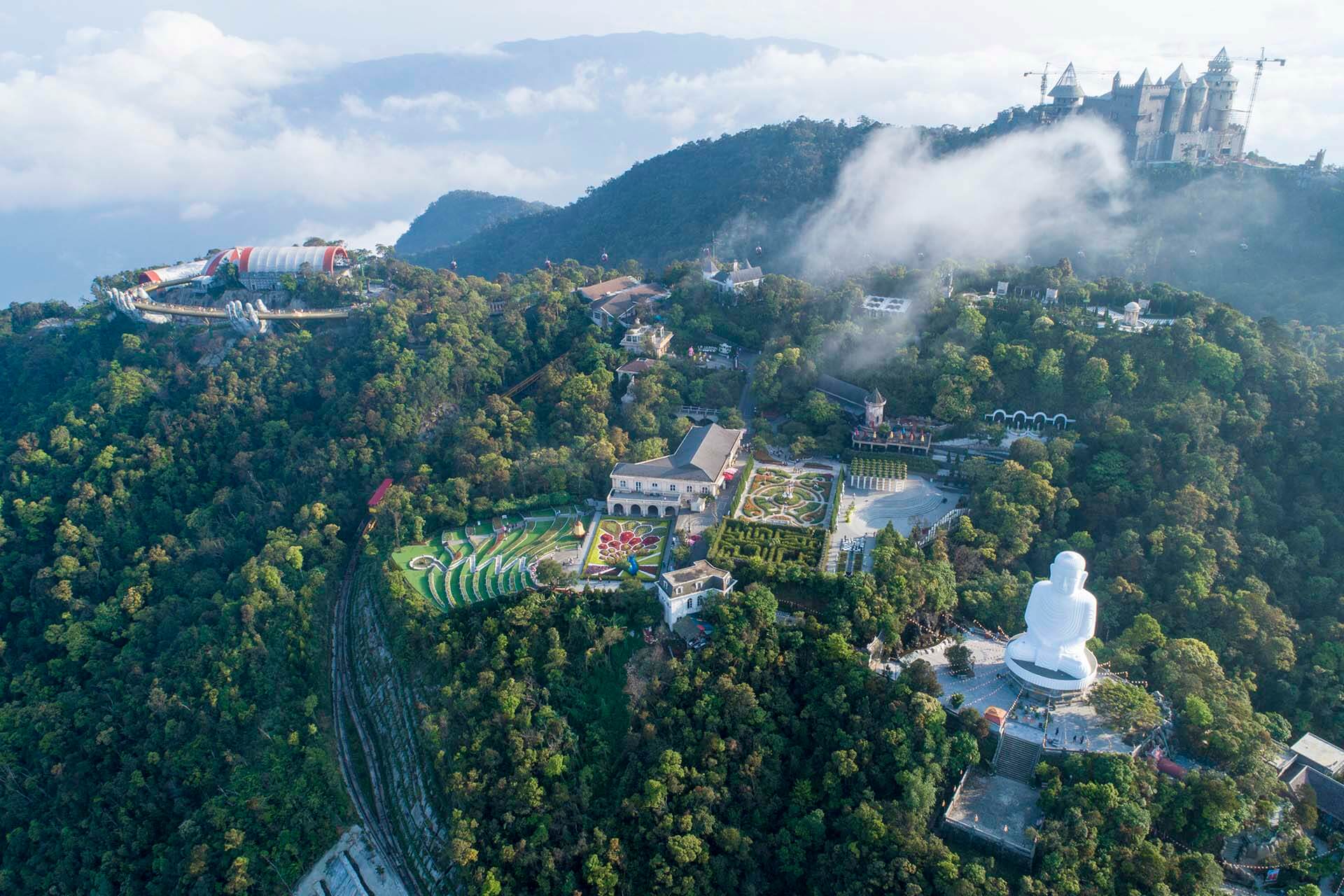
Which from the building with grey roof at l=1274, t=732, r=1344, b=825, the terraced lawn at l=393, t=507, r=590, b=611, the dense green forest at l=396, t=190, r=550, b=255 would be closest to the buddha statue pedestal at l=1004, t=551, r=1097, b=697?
the building with grey roof at l=1274, t=732, r=1344, b=825

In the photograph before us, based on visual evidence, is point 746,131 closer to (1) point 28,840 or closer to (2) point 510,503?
(2) point 510,503

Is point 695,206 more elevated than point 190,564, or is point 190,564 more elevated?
point 695,206

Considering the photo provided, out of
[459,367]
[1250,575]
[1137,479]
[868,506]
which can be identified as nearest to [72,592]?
[459,367]

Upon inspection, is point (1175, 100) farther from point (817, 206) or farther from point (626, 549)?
point (626, 549)

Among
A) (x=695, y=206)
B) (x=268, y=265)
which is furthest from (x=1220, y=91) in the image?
(x=268, y=265)

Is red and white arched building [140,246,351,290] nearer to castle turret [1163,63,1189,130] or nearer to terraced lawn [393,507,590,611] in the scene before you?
terraced lawn [393,507,590,611]

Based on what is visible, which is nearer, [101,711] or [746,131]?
[101,711]

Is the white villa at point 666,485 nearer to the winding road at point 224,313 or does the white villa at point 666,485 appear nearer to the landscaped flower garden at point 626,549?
the landscaped flower garden at point 626,549
